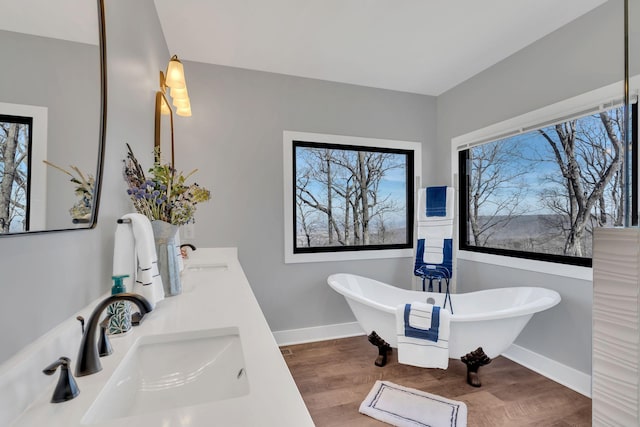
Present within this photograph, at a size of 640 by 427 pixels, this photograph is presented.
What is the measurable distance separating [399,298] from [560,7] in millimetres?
2488

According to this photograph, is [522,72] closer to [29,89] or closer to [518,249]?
[518,249]

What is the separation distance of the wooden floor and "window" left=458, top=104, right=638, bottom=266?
0.92m

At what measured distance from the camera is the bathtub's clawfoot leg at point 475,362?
2.12 metres

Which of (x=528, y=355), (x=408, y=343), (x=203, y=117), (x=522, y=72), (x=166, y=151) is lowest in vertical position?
(x=528, y=355)

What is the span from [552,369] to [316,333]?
1.92m

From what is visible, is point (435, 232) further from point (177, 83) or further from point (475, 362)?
point (177, 83)

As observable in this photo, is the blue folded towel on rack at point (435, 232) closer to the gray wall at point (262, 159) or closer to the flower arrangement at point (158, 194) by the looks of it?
the gray wall at point (262, 159)

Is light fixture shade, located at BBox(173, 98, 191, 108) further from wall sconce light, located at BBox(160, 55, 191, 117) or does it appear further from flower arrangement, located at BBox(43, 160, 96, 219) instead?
flower arrangement, located at BBox(43, 160, 96, 219)

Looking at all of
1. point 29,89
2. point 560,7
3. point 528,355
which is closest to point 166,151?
point 29,89

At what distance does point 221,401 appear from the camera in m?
0.55

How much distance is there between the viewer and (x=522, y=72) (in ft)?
8.23

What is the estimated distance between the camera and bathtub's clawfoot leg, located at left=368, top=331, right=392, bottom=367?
2.40m

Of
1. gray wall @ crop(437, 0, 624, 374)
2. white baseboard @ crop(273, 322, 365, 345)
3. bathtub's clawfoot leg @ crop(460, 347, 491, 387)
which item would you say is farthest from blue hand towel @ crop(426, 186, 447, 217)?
white baseboard @ crop(273, 322, 365, 345)

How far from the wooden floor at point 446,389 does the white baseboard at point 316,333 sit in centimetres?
16
